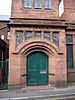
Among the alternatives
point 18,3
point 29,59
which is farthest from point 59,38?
point 18,3

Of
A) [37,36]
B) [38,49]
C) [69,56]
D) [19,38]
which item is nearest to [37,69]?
[38,49]

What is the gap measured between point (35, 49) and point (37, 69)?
1635 millimetres

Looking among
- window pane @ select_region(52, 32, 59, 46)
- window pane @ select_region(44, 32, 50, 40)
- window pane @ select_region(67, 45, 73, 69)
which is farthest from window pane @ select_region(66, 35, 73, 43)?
window pane @ select_region(44, 32, 50, 40)

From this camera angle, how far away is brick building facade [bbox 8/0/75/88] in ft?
23.5

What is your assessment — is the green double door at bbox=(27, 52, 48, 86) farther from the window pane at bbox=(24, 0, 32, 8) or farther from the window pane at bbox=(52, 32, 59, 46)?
the window pane at bbox=(24, 0, 32, 8)

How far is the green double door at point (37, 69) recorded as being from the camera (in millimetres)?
7578

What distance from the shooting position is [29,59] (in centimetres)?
771

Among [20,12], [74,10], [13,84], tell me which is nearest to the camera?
[13,84]

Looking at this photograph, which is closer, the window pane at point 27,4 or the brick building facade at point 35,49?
the brick building facade at point 35,49

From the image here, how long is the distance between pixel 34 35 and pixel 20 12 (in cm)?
243

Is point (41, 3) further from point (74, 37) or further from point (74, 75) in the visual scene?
Result: point (74, 75)

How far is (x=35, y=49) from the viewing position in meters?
7.66

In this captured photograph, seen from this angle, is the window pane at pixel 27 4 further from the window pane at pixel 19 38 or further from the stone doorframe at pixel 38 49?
the stone doorframe at pixel 38 49

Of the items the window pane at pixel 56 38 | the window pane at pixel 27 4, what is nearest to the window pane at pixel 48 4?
the window pane at pixel 27 4
